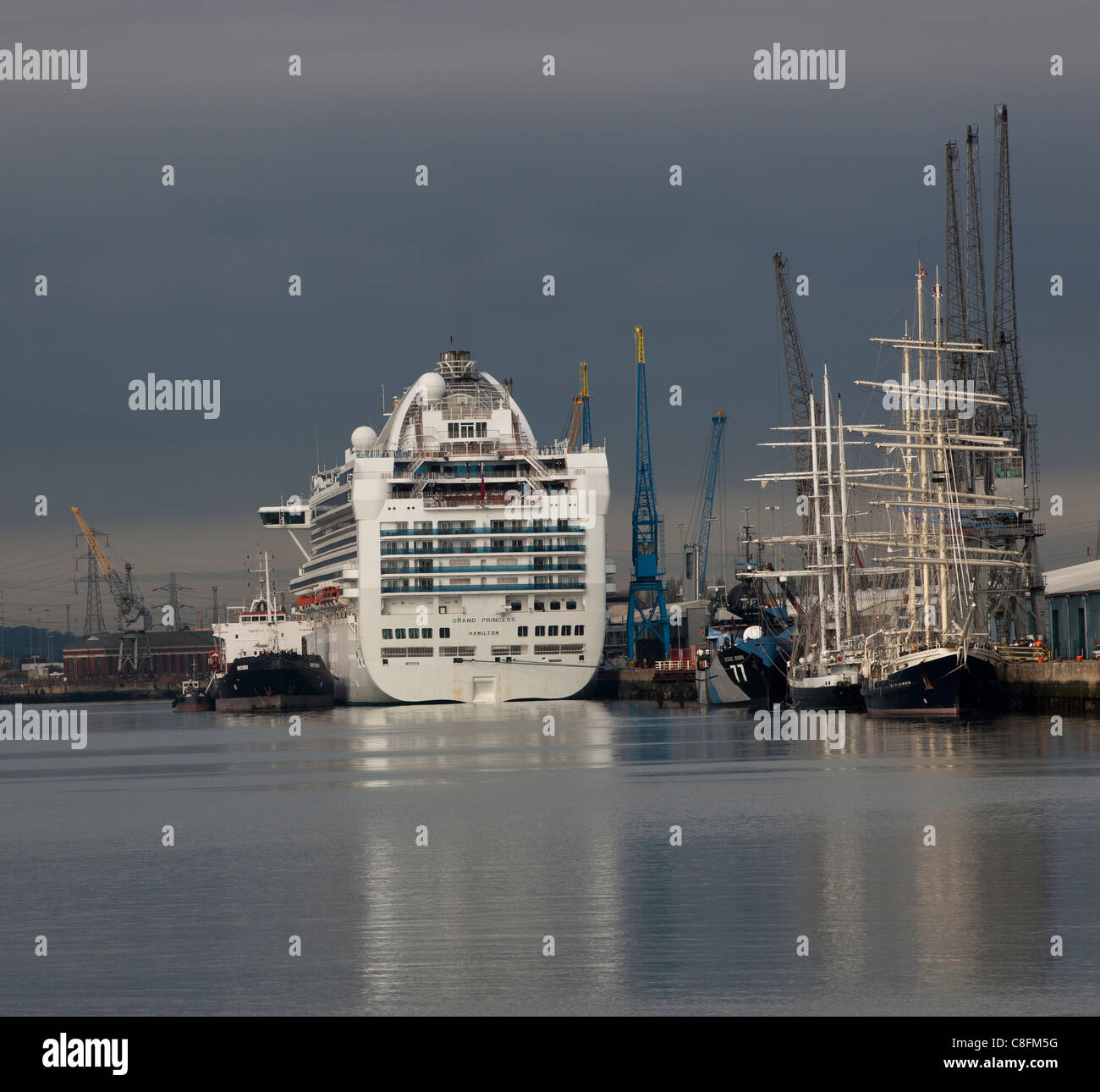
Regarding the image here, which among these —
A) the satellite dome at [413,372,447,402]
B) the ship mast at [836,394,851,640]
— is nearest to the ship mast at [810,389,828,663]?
the ship mast at [836,394,851,640]

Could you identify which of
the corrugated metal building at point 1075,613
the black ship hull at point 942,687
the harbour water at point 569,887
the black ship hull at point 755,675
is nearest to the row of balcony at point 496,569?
the black ship hull at point 755,675

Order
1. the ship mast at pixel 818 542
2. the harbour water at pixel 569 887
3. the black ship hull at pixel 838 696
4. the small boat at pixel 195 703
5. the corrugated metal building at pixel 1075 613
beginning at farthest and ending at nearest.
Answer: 1. the small boat at pixel 195 703
2. the ship mast at pixel 818 542
3. the corrugated metal building at pixel 1075 613
4. the black ship hull at pixel 838 696
5. the harbour water at pixel 569 887

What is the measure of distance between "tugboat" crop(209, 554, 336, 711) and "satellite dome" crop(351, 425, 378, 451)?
15.3 metres

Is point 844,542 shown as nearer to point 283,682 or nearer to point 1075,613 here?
point 1075,613

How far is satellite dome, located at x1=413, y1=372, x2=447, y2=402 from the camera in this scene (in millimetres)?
127438

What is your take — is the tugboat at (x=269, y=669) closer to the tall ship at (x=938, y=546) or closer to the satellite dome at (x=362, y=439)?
the satellite dome at (x=362, y=439)

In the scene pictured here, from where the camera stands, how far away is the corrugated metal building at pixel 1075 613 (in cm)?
9325

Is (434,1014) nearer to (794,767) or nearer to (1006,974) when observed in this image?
(1006,974)

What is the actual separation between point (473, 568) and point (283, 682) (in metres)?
27.5

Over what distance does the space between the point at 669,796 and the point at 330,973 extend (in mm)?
24724

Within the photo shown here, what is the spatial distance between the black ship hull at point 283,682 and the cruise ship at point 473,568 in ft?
29.2

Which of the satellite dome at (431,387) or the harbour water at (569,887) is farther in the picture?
the satellite dome at (431,387)

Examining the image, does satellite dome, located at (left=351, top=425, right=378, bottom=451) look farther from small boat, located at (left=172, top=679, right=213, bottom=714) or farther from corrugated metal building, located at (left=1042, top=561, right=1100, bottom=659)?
corrugated metal building, located at (left=1042, top=561, right=1100, bottom=659)
